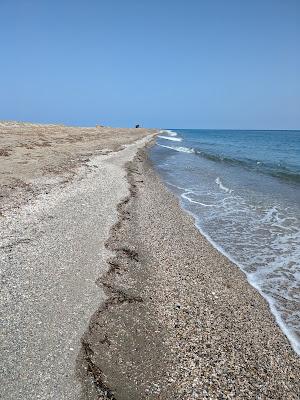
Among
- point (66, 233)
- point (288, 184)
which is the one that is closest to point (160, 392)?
point (66, 233)

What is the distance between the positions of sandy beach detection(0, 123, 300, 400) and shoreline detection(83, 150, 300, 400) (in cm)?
2

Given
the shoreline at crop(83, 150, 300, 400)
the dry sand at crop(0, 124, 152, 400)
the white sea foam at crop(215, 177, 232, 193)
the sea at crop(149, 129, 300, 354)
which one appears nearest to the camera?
the dry sand at crop(0, 124, 152, 400)

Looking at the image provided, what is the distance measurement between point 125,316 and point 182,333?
1.17 metres

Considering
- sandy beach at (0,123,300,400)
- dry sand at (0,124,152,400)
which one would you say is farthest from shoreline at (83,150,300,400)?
dry sand at (0,124,152,400)

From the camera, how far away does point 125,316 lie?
23.6ft

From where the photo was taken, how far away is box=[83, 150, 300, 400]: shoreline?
5.56m

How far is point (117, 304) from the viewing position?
24.8ft

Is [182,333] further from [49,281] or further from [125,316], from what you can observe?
[49,281]

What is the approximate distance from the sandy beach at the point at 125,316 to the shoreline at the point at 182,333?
2 cm

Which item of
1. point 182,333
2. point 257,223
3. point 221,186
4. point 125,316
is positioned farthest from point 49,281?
point 221,186

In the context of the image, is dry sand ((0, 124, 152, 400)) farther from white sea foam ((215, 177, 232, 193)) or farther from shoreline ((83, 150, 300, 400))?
white sea foam ((215, 177, 232, 193))

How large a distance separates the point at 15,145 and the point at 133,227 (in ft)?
67.1

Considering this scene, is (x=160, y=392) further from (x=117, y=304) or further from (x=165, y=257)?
(x=165, y=257)

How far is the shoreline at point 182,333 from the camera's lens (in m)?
5.56
